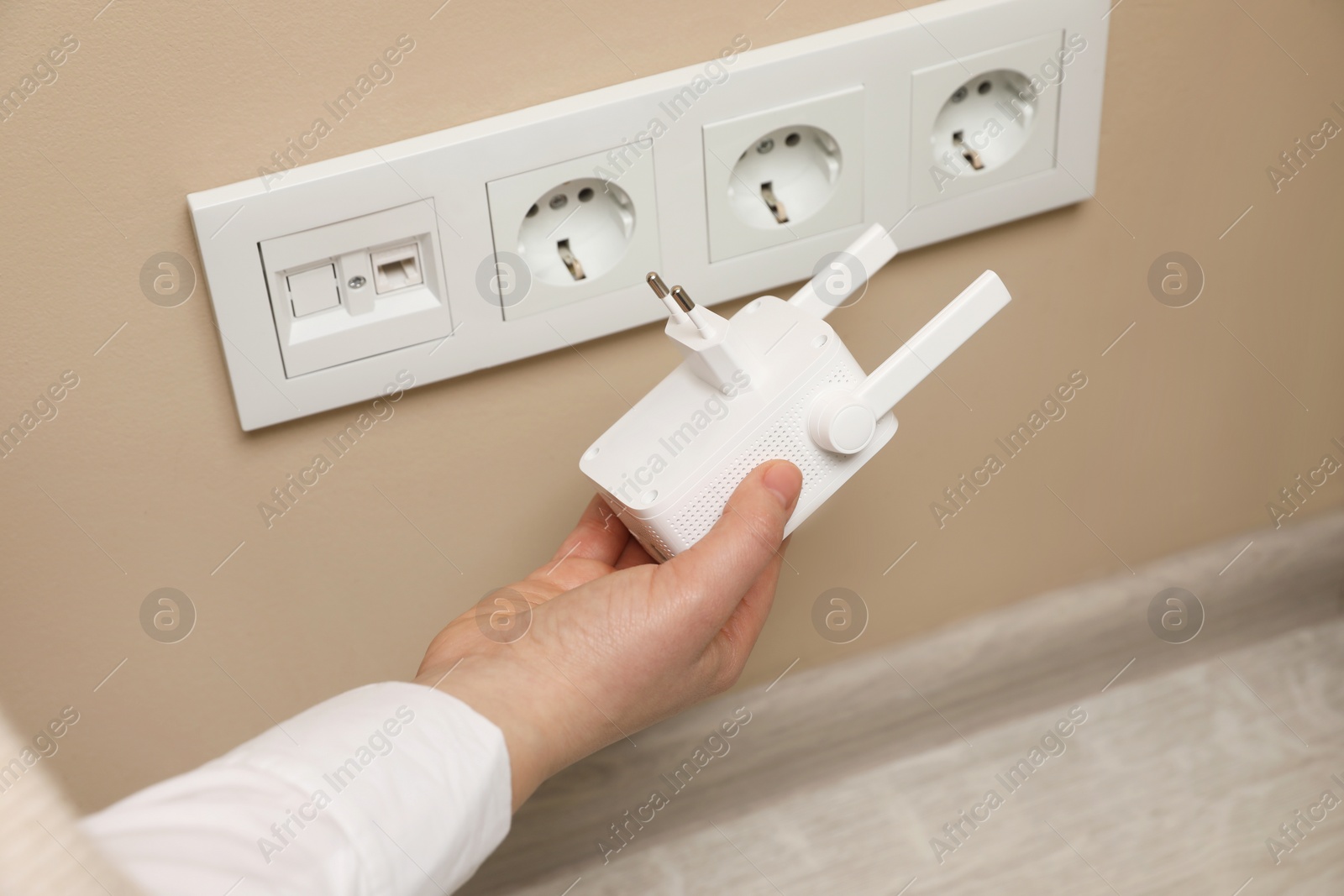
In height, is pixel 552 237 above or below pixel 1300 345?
above

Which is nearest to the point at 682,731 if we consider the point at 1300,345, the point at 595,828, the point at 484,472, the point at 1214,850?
the point at 595,828

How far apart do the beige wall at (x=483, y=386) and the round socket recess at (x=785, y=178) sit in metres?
0.04

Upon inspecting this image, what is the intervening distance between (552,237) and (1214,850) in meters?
0.45

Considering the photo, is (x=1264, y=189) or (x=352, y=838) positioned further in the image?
(x=1264, y=189)

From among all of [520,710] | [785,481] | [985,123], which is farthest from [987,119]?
[520,710]

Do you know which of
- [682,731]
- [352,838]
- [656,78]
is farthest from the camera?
[682,731]

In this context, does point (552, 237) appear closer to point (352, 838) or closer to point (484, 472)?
point (484, 472)

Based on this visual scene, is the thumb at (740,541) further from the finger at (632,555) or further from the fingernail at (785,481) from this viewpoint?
the finger at (632,555)

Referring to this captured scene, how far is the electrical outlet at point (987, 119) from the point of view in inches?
18.4

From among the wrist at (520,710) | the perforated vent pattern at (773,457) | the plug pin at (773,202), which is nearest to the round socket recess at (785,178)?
the plug pin at (773,202)

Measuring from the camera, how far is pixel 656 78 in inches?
17.1

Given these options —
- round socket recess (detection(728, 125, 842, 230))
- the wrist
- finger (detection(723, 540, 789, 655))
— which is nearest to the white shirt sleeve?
the wrist

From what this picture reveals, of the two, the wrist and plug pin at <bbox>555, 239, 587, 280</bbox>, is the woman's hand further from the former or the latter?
plug pin at <bbox>555, 239, 587, 280</bbox>

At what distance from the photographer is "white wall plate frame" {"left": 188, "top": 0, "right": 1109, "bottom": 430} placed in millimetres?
399
